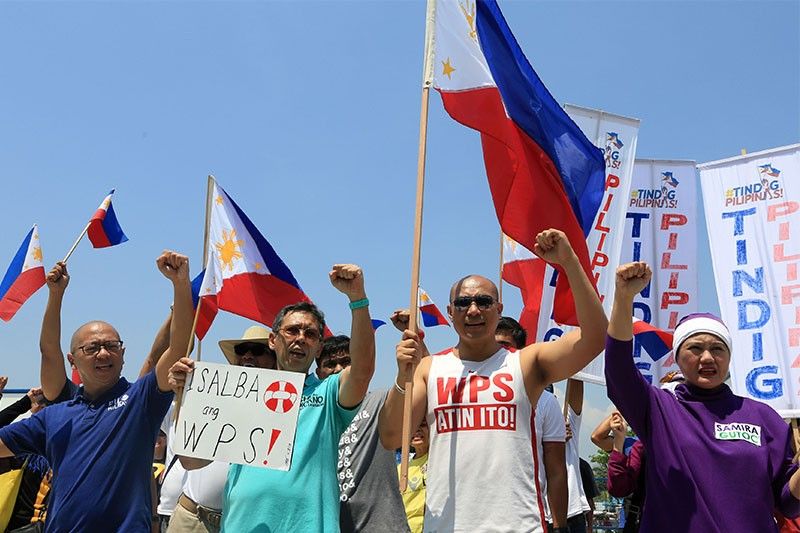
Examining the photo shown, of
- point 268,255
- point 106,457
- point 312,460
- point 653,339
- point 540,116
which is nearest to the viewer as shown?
point 312,460

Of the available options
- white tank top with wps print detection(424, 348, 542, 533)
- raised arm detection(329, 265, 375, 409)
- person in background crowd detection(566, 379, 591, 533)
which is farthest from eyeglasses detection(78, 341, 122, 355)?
person in background crowd detection(566, 379, 591, 533)

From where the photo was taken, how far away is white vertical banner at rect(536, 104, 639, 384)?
6.99 m

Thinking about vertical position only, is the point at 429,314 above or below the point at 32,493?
above

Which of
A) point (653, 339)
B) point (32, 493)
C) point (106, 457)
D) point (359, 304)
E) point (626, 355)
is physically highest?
point (653, 339)

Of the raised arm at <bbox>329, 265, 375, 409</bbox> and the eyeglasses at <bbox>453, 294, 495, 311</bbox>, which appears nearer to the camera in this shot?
the raised arm at <bbox>329, 265, 375, 409</bbox>

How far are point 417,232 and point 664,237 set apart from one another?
6624 millimetres

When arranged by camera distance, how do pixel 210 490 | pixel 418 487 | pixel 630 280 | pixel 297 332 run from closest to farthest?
pixel 630 280 → pixel 297 332 → pixel 210 490 → pixel 418 487

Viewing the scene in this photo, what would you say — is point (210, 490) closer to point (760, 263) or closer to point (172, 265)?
point (172, 265)

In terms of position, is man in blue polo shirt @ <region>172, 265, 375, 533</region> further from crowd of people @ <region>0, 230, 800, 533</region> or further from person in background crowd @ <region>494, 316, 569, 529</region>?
person in background crowd @ <region>494, 316, 569, 529</region>

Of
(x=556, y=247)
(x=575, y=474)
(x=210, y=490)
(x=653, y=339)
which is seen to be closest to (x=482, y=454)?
(x=556, y=247)

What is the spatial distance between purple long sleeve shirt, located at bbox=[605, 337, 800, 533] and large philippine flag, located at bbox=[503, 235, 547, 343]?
7.06 feet

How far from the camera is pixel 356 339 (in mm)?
3996

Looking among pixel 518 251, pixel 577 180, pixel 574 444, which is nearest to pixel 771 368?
pixel 574 444

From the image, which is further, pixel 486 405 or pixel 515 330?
pixel 515 330
